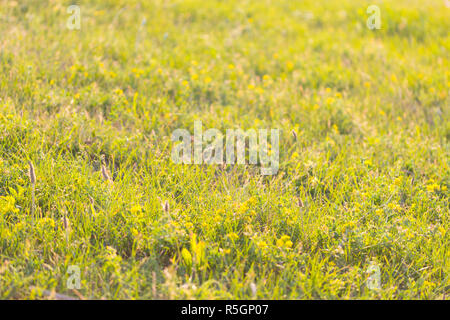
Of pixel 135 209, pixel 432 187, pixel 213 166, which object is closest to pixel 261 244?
pixel 135 209

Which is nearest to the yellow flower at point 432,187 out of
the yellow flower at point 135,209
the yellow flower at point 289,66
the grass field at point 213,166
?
the grass field at point 213,166

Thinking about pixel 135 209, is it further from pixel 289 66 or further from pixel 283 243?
pixel 289 66

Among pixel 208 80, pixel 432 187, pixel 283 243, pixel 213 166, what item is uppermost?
pixel 208 80

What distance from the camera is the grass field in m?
2.79

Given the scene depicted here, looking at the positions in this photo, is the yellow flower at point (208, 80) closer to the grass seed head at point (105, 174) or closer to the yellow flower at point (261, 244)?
the grass seed head at point (105, 174)

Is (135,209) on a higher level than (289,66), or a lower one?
lower

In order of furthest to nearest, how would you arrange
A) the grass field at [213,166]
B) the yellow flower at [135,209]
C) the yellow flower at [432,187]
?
1. the yellow flower at [432,187]
2. the yellow flower at [135,209]
3. the grass field at [213,166]

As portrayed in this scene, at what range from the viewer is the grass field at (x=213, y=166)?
2789mm

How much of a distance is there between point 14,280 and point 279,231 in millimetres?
1742

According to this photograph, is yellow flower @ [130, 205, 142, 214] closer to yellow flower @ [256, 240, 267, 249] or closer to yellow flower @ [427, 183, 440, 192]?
yellow flower @ [256, 240, 267, 249]

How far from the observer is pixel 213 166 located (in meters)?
3.78

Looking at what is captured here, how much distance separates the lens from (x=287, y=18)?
277 inches
